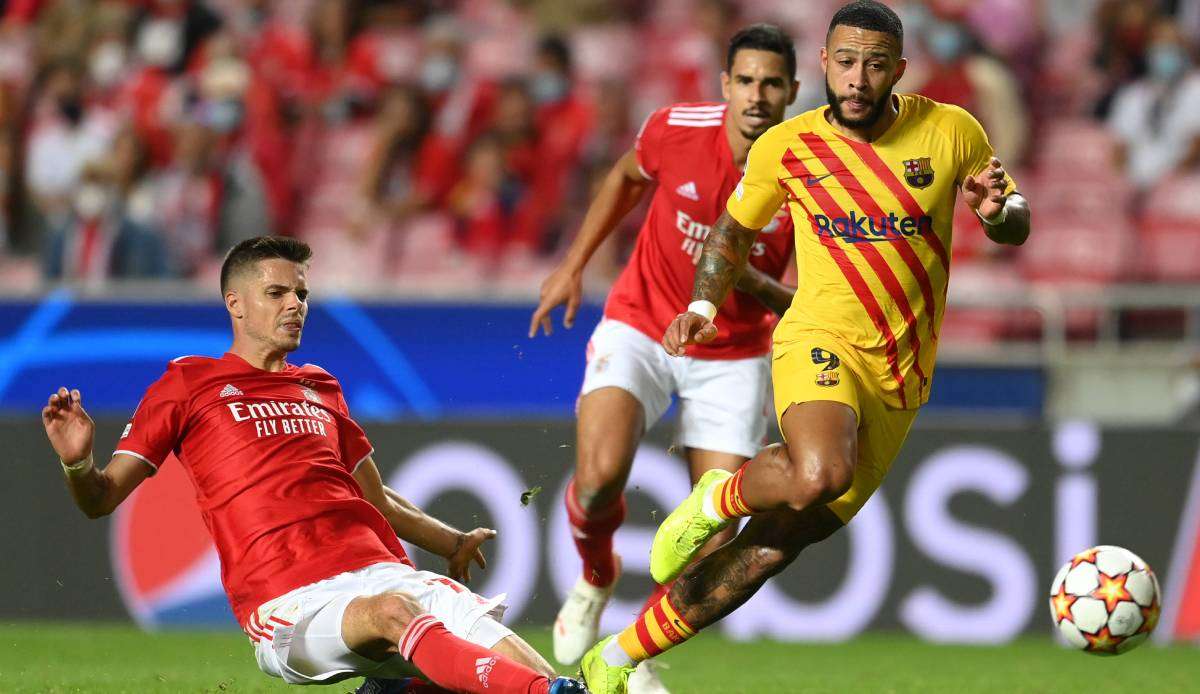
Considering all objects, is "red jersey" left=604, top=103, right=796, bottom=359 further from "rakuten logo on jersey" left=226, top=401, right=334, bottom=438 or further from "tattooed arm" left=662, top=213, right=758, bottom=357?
"rakuten logo on jersey" left=226, top=401, right=334, bottom=438

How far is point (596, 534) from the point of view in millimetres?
6941

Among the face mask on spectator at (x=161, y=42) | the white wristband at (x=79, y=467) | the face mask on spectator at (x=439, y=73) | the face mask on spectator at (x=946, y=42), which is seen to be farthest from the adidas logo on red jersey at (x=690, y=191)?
the face mask on spectator at (x=161, y=42)

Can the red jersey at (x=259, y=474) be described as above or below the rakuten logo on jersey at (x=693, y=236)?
below

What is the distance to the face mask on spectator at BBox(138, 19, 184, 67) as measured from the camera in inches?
554

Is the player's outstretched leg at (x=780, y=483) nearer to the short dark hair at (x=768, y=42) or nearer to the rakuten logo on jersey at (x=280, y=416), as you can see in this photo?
the rakuten logo on jersey at (x=280, y=416)

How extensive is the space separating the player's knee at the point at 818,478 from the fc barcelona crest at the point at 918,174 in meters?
0.97

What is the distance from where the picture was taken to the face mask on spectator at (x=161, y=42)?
554 inches

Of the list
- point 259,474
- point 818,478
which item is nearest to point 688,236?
point 818,478

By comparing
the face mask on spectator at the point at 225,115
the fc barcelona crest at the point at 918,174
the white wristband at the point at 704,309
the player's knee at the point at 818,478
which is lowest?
the player's knee at the point at 818,478

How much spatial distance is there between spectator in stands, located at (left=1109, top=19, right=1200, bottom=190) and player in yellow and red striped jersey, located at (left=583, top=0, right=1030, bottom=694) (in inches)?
291

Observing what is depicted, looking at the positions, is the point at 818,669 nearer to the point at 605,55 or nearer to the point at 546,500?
the point at 546,500

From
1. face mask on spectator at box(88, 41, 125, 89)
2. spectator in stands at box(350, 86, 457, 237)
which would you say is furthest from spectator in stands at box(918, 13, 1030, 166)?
face mask on spectator at box(88, 41, 125, 89)

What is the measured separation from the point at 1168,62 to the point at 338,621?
9.73m

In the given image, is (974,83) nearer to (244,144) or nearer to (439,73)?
(439,73)
